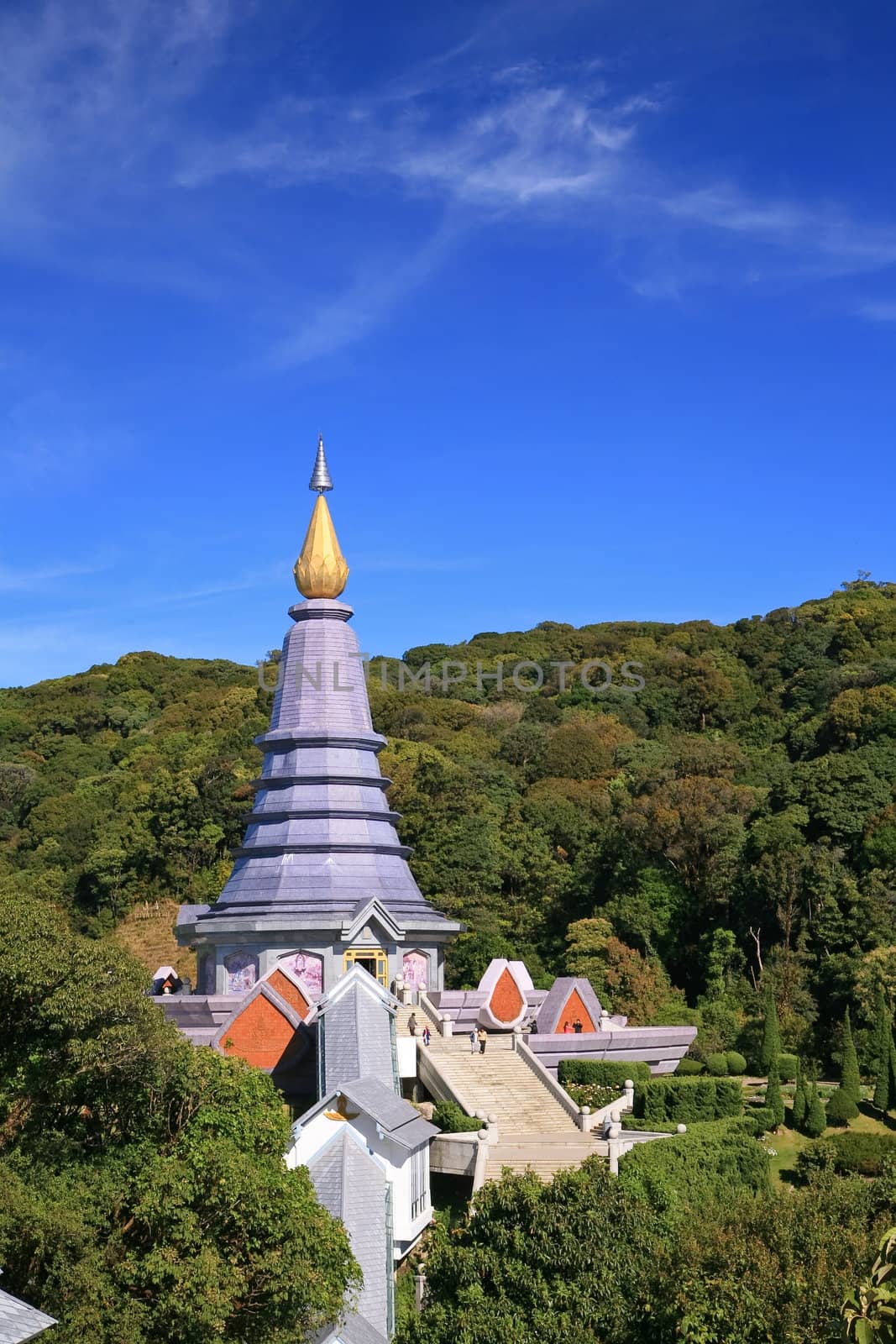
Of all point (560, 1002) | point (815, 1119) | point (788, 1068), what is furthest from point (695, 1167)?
point (788, 1068)

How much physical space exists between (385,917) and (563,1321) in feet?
54.4

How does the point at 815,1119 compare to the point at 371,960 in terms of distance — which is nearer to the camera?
the point at 815,1119

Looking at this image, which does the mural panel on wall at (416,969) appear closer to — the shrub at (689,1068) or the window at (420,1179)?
the shrub at (689,1068)

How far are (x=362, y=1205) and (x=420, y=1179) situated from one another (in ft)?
10.6

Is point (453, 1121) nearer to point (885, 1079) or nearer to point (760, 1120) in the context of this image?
point (760, 1120)

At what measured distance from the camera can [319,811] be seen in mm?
37750

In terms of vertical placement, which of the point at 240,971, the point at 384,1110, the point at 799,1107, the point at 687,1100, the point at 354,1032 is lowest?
the point at 799,1107

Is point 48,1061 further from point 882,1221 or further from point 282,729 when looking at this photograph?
point 282,729

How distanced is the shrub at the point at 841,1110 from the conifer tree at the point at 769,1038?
2.64m

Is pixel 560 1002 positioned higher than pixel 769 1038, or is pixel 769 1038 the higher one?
pixel 560 1002

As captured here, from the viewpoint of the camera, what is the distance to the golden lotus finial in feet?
135

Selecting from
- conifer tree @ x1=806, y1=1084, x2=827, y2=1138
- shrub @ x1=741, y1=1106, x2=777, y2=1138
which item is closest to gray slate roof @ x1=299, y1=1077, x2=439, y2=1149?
shrub @ x1=741, y1=1106, x2=777, y2=1138

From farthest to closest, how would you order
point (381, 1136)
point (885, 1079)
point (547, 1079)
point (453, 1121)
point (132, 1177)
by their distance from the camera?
point (885, 1079) < point (547, 1079) < point (453, 1121) < point (381, 1136) < point (132, 1177)

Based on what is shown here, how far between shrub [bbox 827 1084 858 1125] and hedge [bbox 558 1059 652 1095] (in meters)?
4.13
